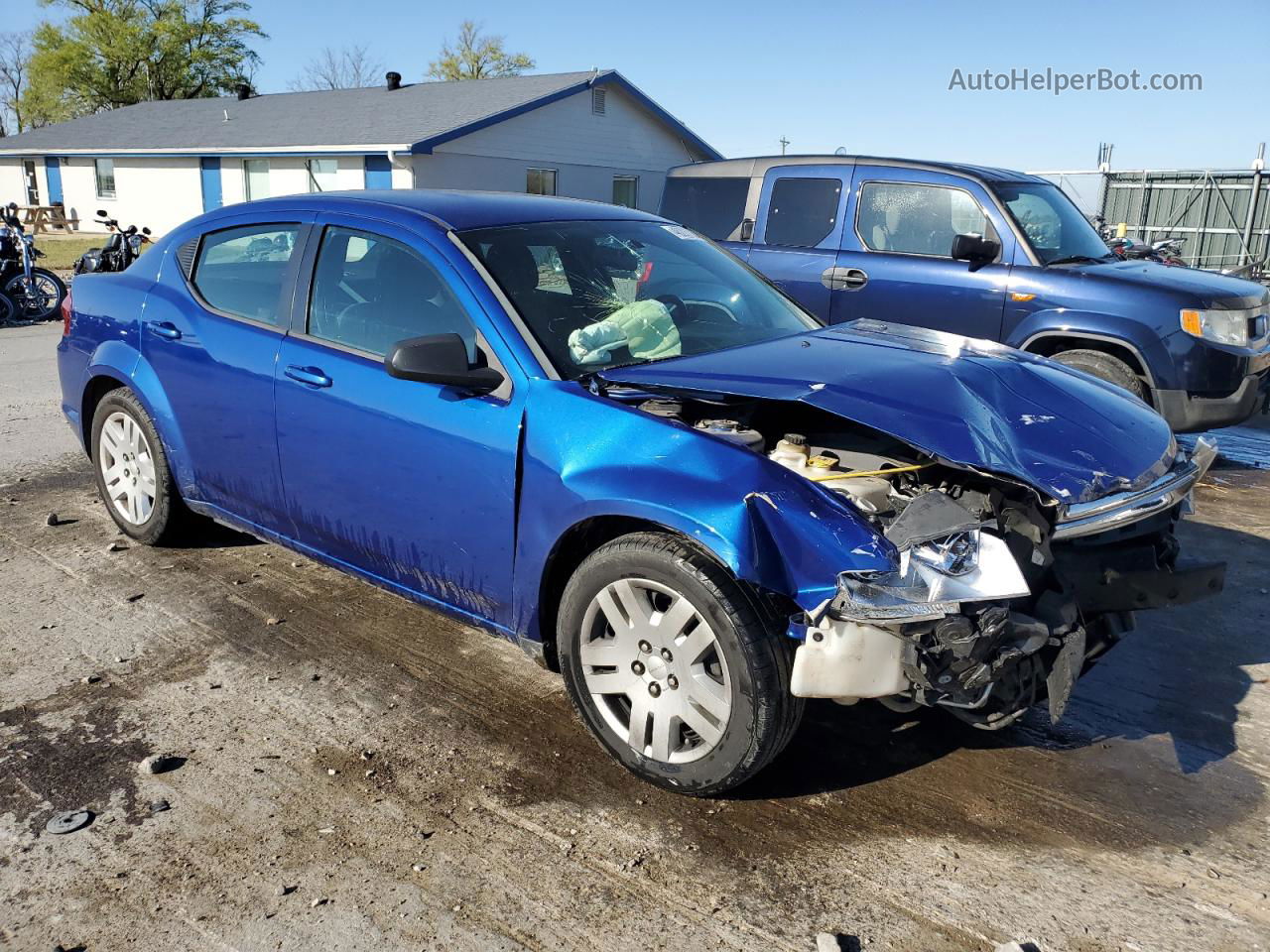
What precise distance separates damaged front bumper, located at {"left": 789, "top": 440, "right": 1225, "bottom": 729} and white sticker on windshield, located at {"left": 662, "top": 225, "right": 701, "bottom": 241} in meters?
2.23

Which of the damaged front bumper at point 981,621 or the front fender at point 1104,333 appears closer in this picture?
the damaged front bumper at point 981,621

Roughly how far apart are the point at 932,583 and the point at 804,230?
5.58 meters

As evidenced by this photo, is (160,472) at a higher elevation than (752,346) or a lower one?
lower

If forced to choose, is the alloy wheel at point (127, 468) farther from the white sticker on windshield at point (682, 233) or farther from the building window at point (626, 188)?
the building window at point (626, 188)

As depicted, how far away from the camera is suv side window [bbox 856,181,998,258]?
7273 mm

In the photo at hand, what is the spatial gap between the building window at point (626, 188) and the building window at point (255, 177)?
32.7 ft

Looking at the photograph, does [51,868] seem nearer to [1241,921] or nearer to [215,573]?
[215,573]

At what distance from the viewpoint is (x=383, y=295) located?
3.90 meters

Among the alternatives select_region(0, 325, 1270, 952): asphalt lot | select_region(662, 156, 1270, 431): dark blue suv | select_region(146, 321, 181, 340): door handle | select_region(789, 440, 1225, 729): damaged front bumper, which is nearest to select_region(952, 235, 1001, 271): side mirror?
select_region(662, 156, 1270, 431): dark blue suv

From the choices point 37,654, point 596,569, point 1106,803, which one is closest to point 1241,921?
point 1106,803

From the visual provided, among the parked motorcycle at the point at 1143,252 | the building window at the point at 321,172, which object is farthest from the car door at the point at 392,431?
the building window at the point at 321,172

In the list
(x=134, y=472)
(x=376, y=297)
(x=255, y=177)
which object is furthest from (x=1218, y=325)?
(x=255, y=177)

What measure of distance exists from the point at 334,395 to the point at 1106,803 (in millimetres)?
3024

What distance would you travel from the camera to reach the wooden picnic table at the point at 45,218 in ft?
110
